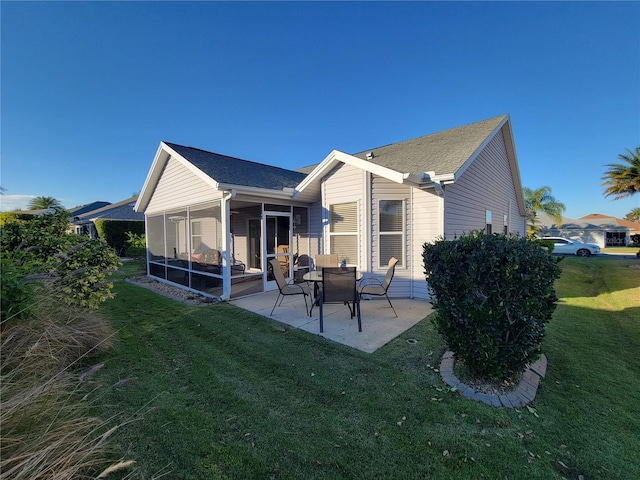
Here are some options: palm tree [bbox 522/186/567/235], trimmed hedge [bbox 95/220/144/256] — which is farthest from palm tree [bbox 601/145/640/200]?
trimmed hedge [bbox 95/220/144/256]

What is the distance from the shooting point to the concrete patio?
14.5 feet

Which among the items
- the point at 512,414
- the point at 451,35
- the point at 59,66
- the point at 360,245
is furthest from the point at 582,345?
the point at 59,66

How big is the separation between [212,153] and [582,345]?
1112 centimetres

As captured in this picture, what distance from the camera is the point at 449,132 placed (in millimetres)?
9711

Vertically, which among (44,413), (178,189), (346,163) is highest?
(346,163)

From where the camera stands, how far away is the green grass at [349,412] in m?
2.00

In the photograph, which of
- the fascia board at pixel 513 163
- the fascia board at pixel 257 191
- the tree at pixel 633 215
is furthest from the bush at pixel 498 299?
the tree at pixel 633 215

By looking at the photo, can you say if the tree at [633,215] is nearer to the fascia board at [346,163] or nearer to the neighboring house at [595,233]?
the neighboring house at [595,233]

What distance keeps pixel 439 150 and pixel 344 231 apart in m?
4.08

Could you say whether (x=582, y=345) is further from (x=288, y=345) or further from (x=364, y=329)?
(x=288, y=345)

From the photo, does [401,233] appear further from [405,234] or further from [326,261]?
[326,261]

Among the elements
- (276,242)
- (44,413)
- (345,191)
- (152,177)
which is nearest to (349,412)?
(44,413)

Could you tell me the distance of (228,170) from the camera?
8047 mm

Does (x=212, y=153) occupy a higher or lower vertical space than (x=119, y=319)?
higher
